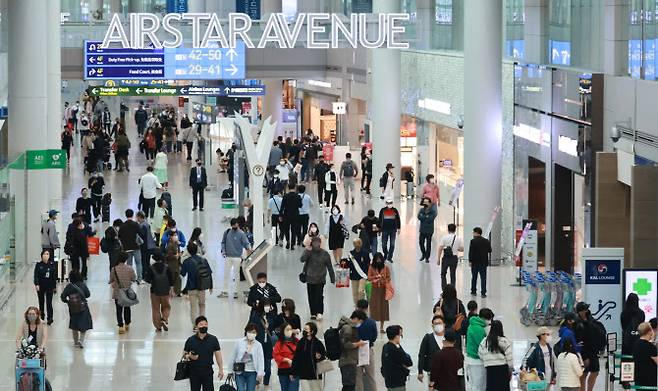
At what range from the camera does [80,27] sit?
135 feet

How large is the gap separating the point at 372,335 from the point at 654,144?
6.40 meters

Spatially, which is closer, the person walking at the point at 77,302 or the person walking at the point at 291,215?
the person walking at the point at 77,302

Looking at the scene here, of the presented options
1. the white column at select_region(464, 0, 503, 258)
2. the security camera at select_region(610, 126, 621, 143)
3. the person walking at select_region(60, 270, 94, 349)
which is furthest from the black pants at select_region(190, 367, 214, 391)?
the white column at select_region(464, 0, 503, 258)

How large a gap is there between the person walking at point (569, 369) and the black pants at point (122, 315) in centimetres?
753

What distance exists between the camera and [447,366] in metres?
16.3

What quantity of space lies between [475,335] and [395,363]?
Answer: 3.46ft

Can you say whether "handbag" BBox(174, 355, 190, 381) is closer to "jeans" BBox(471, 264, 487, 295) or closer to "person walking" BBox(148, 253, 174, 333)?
"person walking" BBox(148, 253, 174, 333)

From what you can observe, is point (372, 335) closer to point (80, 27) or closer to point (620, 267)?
point (620, 267)

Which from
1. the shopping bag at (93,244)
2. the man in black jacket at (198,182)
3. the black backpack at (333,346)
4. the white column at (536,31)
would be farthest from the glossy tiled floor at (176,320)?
the white column at (536,31)

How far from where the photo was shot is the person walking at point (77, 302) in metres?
20.7

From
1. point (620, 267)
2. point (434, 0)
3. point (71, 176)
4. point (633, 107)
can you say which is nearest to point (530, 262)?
point (633, 107)

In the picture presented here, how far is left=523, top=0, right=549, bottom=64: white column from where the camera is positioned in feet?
95.1

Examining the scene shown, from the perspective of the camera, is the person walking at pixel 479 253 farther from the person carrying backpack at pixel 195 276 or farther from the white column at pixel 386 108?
the white column at pixel 386 108

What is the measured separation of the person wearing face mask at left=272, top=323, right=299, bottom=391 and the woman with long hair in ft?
6.85
